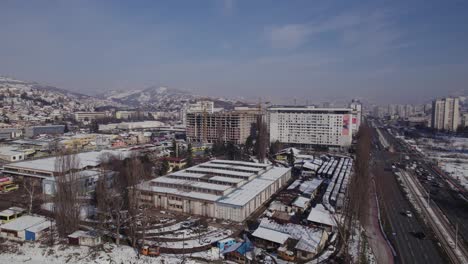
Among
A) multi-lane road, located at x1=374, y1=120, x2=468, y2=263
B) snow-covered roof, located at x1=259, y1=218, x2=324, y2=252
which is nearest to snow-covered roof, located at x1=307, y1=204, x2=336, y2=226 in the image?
snow-covered roof, located at x1=259, y1=218, x2=324, y2=252

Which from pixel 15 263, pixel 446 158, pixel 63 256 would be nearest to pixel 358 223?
pixel 63 256

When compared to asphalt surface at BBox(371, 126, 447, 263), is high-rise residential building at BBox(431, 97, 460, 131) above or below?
above

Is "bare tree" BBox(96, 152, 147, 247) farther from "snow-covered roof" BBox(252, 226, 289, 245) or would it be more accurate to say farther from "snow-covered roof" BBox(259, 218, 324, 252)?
"snow-covered roof" BBox(259, 218, 324, 252)

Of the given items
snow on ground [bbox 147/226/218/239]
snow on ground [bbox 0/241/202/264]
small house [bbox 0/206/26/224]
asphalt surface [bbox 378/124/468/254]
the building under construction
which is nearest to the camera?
snow on ground [bbox 0/241/202/264]

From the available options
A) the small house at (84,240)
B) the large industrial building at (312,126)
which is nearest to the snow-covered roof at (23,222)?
the small house at (84,240)

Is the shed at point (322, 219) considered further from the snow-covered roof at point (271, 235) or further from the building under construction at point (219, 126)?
the building under construction at point (219, 126)
